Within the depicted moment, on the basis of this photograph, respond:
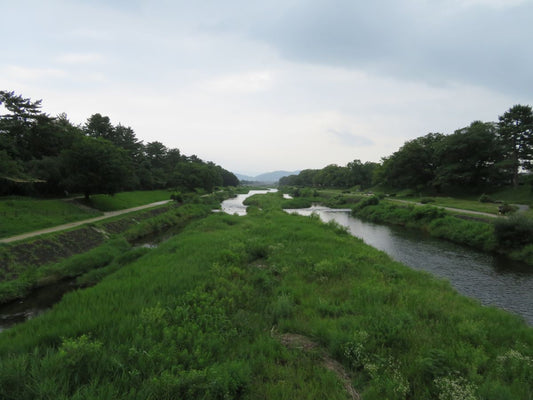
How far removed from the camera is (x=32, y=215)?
1941 cm

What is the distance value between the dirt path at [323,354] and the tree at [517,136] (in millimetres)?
53545

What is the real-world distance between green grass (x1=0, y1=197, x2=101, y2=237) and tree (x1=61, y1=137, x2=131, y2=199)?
11.5 feet

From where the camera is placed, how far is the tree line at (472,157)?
39750mm

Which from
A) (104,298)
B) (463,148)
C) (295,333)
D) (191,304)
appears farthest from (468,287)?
(463,148)

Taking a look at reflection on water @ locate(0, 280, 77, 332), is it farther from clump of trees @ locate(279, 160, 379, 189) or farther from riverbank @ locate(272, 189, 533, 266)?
clump of trees @ locate(279, 160, 379, 189)

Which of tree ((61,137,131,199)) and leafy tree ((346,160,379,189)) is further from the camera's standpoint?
leafy tree ((346,160,379,189))

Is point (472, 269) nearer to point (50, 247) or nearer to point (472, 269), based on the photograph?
point (472, 269)

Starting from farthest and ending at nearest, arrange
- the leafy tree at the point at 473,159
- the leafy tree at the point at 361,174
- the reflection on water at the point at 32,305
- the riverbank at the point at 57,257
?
the leafy tree at the point at 361,174 < the leafy tree at the point at 473,159 < the riverbank at the point at 57,257 < the reflection on water at the point at 32,305

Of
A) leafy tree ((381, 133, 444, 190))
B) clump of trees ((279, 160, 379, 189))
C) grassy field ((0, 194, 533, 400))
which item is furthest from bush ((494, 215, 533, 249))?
clump of trees ((279, 160, 379, 189))

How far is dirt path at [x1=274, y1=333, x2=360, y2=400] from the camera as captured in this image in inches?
159

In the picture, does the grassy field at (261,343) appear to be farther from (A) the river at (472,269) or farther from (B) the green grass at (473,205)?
(B) the green grass at (473,205)

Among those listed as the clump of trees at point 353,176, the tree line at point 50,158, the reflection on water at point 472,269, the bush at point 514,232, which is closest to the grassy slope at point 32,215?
the tree line at point 50,158

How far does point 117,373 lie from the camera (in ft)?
12.1

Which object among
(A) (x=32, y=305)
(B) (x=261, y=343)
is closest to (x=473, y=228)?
(B) (x=261, y=343)
